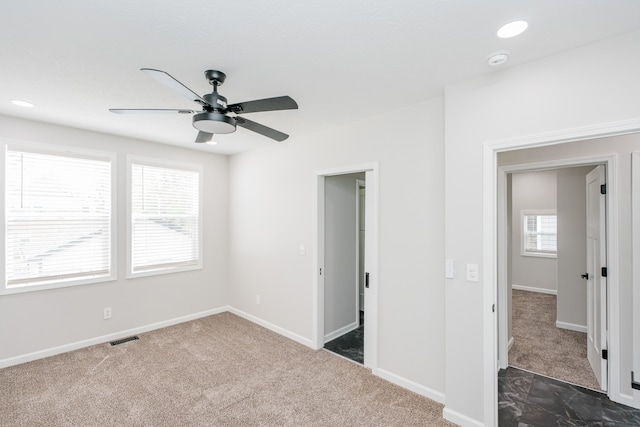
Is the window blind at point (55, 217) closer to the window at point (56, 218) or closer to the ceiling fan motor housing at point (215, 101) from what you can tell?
the window at point (56, 218)

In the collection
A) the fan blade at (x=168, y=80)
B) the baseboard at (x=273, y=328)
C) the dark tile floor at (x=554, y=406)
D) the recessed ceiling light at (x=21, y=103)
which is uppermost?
the recessed ceiling light at (x=21, y=103)

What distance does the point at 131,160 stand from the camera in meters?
4.02

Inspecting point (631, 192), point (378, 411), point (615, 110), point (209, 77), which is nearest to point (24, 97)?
point (209, 77)

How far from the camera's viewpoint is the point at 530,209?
6941 millimetres

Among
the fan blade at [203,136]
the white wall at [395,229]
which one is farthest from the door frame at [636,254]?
the fan blade at [203,136]

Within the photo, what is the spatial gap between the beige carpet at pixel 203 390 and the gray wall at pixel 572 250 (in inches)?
125

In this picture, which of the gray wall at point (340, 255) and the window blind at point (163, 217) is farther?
the window blind at point (163, 217)

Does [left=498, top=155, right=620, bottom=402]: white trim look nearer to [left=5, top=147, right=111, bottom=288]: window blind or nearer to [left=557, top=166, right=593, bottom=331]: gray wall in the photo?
[left=557, top=166, right=593, bottom=331]: gray wall

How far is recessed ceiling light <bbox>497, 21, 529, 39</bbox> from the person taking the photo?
5.35ft

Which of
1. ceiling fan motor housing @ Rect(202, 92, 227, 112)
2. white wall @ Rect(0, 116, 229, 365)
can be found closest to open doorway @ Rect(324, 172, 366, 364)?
ceiling fan motor housing @ Rect(202, 92, 227, 112)

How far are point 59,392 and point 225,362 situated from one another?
1.44 metres

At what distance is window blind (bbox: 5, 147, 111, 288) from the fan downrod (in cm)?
259

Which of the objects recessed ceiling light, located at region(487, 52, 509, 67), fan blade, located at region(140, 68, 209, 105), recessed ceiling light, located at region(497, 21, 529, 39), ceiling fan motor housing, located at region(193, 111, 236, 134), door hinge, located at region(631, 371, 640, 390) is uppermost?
recessed ceiling light, located at region(497, 21, 529, 39)

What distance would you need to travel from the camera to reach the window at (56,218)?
3244mm
